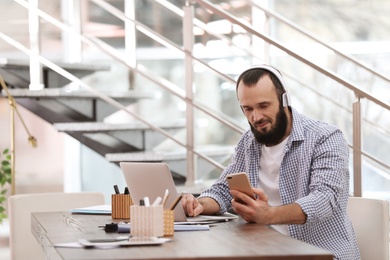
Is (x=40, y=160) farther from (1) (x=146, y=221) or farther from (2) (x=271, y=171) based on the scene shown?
(1) (x=146, y=221)

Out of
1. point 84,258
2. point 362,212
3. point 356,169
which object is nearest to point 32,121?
point 356,169

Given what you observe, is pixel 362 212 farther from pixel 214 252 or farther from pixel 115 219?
pixel 214 252

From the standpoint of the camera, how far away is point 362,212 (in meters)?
2.69

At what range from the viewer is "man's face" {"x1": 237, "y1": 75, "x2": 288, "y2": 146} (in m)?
2.68

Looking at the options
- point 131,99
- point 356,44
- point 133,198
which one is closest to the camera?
point 133,198

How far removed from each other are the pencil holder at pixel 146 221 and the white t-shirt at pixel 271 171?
0.82 metres

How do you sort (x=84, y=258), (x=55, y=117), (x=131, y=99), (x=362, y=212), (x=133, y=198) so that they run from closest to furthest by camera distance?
1. (x=84, y=258)
2. (x=133, y=198)
3. (x=362, y=212)
4. (x=55, y=117)
5. (x=131, y=99)

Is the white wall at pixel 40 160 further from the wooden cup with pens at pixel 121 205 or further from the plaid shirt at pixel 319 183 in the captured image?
the wooden cup with pens at pixel 121 205

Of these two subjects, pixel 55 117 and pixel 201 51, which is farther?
Result: pixel 201 51

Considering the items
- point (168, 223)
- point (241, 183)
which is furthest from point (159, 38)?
point (168, 223)

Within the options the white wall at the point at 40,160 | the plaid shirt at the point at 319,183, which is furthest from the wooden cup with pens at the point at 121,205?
the white wall at the point at 40,160

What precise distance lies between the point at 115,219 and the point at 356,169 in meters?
1.13

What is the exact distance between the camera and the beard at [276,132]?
8.89 ft

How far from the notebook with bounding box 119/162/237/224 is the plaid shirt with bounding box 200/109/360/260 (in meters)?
0.32
